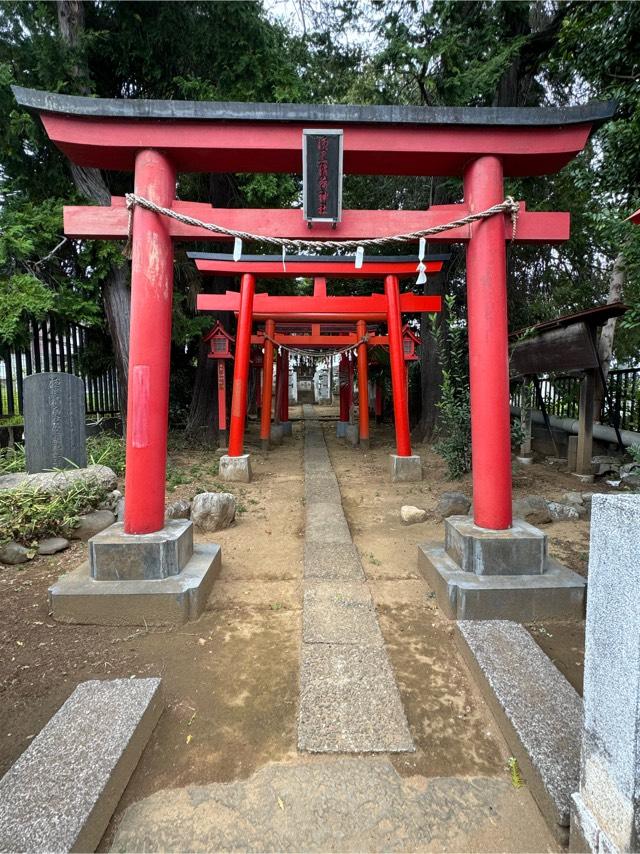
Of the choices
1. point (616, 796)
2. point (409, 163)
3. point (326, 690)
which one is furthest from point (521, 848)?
point (409, 163)

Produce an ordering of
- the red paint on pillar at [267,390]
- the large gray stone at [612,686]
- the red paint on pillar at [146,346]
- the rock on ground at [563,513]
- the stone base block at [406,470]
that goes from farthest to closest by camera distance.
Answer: the red paint on pillar at [267,390] → the stone base block at [406,470] → the rock on ground at [563,513] → the red paint on pillar at [146,346] → the large gray stone at [612,686]

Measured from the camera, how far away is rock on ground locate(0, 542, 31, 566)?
3.85 meters

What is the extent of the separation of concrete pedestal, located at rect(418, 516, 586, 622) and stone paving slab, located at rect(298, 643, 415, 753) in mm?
733

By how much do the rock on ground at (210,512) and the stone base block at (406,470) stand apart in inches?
131

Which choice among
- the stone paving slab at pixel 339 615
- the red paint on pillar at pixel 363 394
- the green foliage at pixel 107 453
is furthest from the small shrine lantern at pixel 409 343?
the stone paving slab at pixel 339 615

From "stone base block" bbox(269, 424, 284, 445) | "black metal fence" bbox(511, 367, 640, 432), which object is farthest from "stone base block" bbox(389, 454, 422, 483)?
"stone base block" bbox(269, 424, 284, 445)

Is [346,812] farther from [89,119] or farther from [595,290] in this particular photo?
[595,290]

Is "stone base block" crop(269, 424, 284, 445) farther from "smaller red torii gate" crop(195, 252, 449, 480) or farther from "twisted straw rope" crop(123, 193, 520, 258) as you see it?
"twisted straw rope" crop(123, 193, 520, 258)

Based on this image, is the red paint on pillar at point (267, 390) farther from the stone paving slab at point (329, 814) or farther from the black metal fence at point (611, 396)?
the stone paving slab at point (329, 814)

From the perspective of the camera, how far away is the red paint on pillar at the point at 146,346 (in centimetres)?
320

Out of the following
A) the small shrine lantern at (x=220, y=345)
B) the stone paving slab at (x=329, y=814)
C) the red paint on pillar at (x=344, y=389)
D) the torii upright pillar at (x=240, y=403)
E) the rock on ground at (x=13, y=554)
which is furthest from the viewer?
the red paint on pillar at (x=344, y=389)

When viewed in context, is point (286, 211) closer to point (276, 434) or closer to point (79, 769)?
point (79, 769)

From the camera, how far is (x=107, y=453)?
6.76 meters

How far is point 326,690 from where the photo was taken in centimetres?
220
